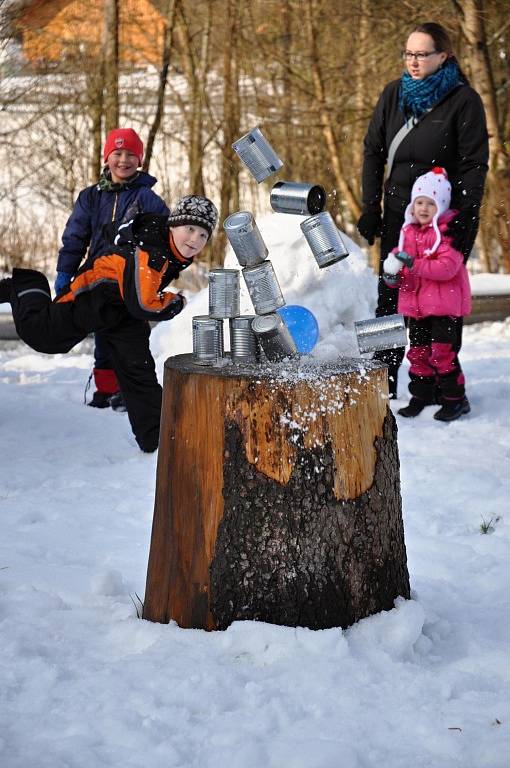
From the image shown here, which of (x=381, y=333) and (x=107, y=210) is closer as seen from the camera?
(x=381, y=333)

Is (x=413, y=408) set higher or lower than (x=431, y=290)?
lower

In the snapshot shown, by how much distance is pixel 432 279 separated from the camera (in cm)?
528

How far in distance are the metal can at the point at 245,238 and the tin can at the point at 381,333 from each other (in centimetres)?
39

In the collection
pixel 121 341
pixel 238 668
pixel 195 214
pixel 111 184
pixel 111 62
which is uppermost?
pixel 111 62

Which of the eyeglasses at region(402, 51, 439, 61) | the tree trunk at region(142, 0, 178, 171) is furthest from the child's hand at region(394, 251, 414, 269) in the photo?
the tree trunk at region(142, 0, 178, 171)

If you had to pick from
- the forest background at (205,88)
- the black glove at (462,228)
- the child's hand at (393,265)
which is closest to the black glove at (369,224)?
the child's hand at (393,265)

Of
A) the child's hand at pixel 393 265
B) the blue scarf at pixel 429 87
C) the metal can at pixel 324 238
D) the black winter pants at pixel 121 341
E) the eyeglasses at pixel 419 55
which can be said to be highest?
the eyeglasses at pixel 419 55

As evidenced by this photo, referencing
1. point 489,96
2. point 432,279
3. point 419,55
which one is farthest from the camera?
point 489,96

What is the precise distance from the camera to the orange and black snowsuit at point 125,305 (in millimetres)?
4395

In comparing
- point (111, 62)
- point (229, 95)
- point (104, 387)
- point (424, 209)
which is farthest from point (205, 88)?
point (424, 209)

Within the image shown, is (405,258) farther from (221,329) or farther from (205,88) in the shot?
(205,88)

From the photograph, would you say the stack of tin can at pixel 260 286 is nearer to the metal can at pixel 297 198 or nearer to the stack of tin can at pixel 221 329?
the stack of tin can at pixel 221 329

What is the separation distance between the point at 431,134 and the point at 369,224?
62cm

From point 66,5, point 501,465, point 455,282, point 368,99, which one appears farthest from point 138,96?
point 501,465
